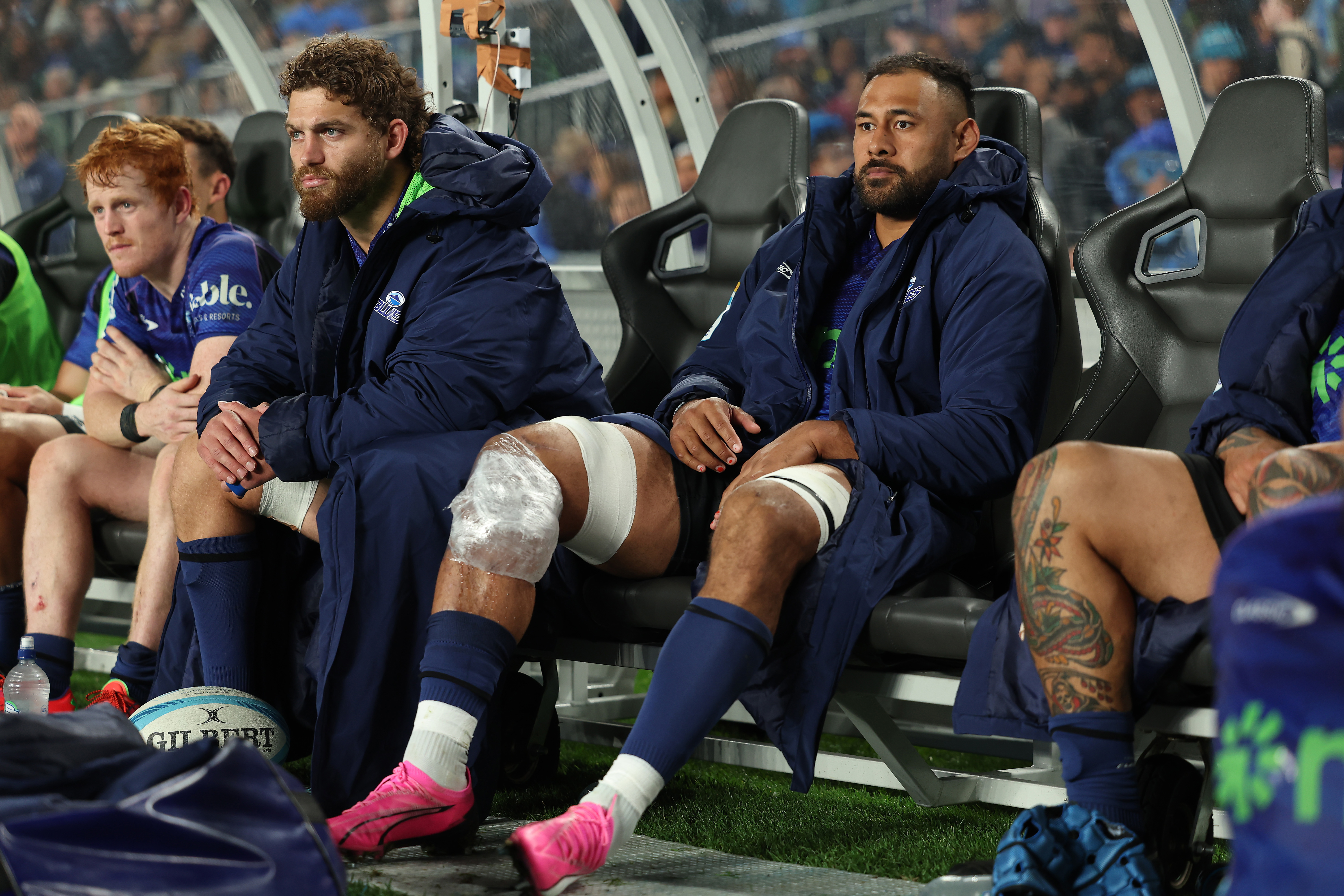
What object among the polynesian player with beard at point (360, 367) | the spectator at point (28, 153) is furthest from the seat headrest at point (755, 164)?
the spectator at point (28, 153)

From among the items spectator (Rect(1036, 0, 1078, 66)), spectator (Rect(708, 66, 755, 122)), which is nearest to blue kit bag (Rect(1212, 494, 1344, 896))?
spectator (Rect(1036, 0, 1078, 66))

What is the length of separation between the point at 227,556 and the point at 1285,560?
6.96ft

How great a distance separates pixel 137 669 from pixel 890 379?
1.71 meters

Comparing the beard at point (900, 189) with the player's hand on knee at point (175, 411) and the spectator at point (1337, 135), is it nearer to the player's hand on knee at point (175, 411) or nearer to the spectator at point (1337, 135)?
the player's hand on knee at point (175, 411)

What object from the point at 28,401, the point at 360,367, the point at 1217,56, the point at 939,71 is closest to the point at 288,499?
the point at 360,367

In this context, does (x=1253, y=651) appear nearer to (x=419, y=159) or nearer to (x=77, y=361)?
(x=419, y=159)

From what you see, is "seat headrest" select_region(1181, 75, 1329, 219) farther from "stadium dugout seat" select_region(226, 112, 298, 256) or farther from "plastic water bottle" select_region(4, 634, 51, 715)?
"stadium dugout seat" select_region(226, 112, 298, 256)

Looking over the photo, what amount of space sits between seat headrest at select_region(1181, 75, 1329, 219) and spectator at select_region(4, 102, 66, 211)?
6889 millimetres

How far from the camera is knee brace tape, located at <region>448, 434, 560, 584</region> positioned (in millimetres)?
2250

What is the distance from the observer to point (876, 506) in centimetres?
235

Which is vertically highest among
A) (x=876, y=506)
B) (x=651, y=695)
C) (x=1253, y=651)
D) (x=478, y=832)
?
(x=1253, y=651)

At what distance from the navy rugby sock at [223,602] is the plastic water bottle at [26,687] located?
311 mm

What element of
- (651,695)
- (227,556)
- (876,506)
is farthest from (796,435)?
(227,556)

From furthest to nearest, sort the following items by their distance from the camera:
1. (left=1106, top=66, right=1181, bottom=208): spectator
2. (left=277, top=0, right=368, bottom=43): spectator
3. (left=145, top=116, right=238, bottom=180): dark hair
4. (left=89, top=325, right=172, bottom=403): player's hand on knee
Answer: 1. (left=277, top=0, right=368, bottom=43): spectator
2. (left=1106, top=66, right=1181, bottom=208): spectator
3. (left=145, top=116, right=238, bottom=180): dark hair
4. (left=89, top=325, right=172, bottom=403): player's hand on knee
